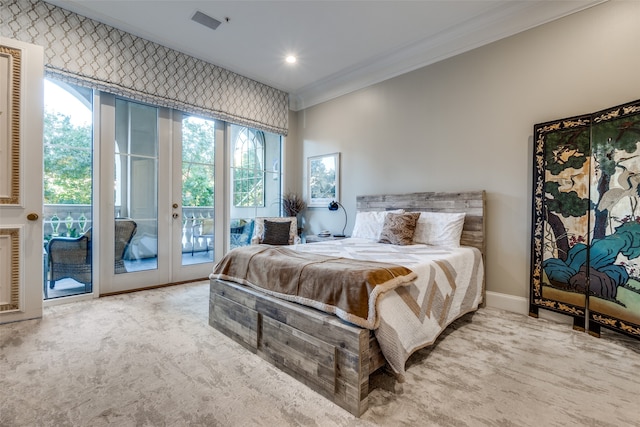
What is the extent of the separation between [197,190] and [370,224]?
94.7 inches

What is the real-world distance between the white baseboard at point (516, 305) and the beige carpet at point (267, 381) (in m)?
0.17

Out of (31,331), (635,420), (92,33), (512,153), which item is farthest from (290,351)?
(92,33)

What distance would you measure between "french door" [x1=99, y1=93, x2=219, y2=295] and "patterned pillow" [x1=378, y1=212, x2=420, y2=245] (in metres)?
2.47

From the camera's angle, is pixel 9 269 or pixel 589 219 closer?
pixel 589 219

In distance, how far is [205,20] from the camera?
10.2 ft

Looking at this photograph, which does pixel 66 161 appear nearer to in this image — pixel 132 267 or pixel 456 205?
pixel 132 267

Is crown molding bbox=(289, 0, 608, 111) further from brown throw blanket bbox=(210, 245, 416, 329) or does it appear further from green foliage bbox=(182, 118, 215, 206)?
brown throw blanket bbox=(210, 245, 416, 329)

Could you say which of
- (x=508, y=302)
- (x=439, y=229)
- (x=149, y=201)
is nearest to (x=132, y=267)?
(x=149, y=201)

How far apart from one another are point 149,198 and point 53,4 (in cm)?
205

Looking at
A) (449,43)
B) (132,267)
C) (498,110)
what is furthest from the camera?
(132,267)

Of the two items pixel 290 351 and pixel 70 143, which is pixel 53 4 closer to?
pixel 70 143

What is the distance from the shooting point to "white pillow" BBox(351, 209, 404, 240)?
3518mm

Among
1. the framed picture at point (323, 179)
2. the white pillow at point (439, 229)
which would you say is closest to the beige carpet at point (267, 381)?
the white pillow at point (439, 229)

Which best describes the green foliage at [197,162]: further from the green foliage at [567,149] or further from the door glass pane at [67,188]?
the green foliage at [567,149]
